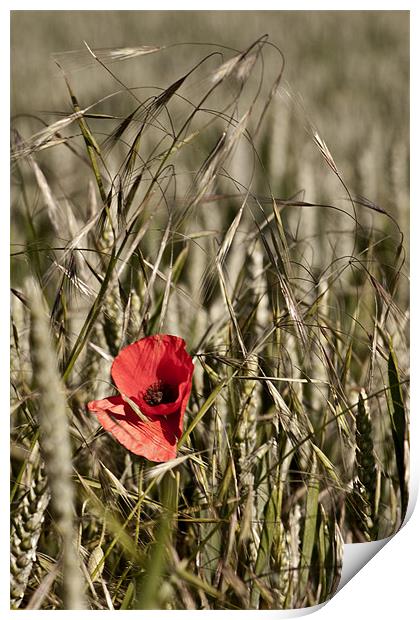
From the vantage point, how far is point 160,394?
661mm

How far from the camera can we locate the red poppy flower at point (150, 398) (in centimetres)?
64

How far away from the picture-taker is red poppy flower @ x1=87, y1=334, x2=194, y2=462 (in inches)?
25.4

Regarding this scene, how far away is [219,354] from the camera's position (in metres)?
0.68

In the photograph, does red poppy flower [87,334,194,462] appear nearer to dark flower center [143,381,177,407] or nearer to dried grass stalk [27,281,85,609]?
dark flower center [143,381,177,407]

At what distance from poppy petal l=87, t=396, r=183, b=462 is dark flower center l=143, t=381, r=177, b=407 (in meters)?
0.01

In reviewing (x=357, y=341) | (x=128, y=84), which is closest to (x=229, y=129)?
(x=128, y=84)

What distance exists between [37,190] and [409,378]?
0.31 metres

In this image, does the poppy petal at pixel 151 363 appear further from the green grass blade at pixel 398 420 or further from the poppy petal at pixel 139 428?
the green grass blade at pixel 398 420

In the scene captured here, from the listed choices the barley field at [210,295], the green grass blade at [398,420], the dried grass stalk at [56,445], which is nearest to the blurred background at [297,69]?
the barley field at [210,295]

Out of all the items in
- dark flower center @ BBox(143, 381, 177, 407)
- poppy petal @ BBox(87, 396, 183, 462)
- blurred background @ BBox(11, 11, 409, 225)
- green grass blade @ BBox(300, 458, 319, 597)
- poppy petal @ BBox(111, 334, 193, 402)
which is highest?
blurred background @ BBox(11, 11, 409, 225)

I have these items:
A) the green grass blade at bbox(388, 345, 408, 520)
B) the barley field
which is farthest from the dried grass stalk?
the green grass blade at bbox(388, 345, 408, 520)

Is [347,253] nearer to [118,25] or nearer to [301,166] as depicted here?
[301,166]

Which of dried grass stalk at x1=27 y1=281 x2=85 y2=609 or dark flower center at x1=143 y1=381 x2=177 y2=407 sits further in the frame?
dark flower center at x1=143 y1=381 x2=177 y2=407

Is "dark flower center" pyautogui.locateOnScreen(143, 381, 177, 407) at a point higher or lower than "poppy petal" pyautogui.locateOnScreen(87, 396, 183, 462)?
higher
